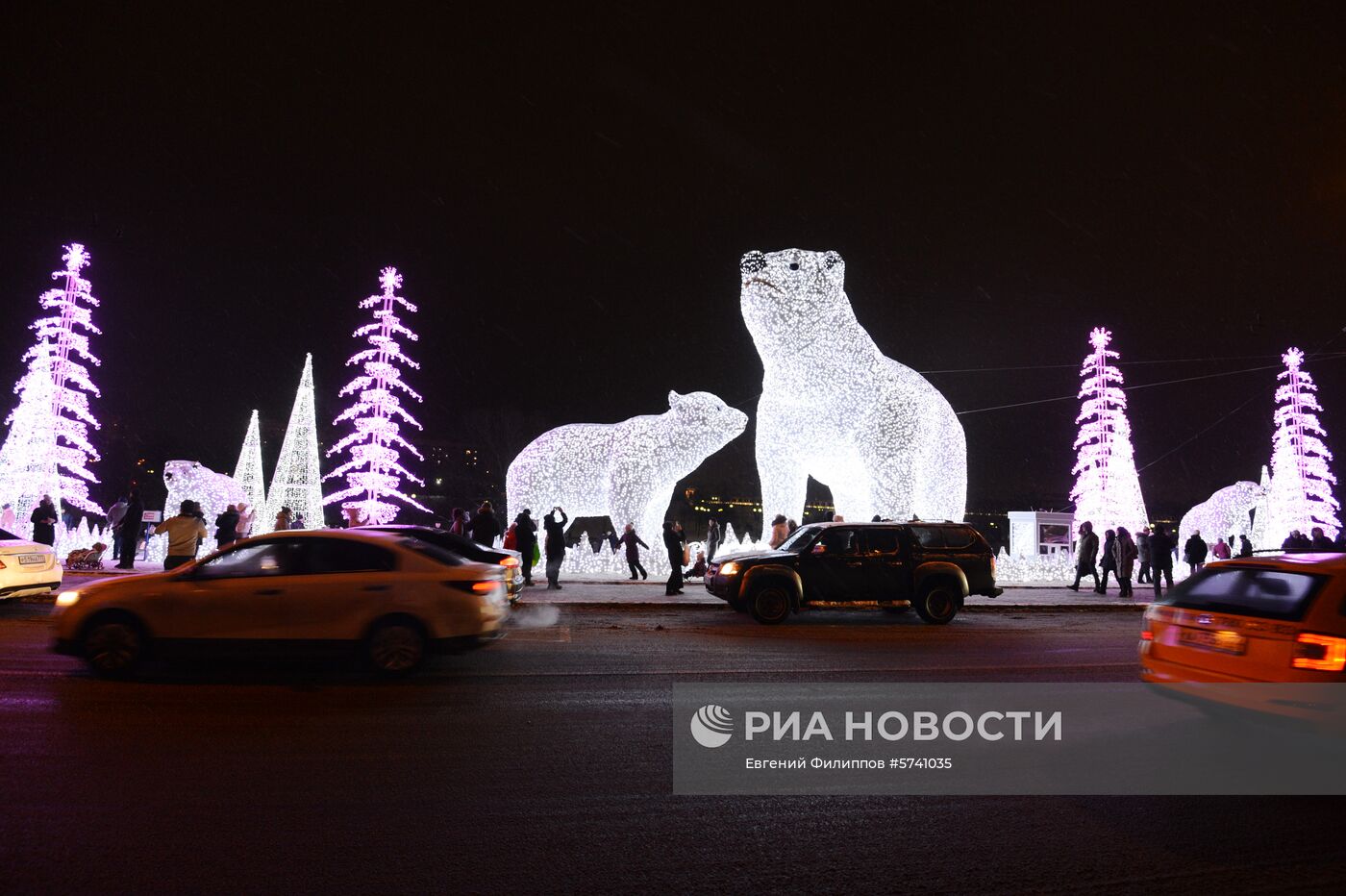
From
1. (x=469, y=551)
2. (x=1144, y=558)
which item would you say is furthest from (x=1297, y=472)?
(x=469, y=551)

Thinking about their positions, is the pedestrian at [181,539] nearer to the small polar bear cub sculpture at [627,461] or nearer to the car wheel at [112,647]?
the car wheel at [112,647]

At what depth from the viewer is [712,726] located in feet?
21.1

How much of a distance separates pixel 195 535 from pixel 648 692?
375 inches

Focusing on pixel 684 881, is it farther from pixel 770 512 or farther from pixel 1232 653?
pixel 770 512

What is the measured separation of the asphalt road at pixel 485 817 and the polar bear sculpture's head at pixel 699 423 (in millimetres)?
13310

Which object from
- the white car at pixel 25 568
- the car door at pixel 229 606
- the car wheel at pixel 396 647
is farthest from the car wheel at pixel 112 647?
the white car at pixel 25 568

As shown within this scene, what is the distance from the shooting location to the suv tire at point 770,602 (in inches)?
511

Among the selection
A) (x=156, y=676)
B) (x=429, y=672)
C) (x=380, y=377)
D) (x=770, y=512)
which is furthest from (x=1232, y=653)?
(x=380, y=377)

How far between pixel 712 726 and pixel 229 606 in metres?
4.64

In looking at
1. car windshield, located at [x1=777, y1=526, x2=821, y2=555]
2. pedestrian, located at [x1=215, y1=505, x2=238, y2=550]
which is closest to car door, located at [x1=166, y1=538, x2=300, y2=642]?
car windshield, located at [x1=777, y1=526, x2=821, y2=555]

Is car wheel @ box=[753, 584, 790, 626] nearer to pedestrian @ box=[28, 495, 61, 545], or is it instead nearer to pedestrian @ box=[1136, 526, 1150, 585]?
pedestrian @ box=[1136, 526, 1150, 585]

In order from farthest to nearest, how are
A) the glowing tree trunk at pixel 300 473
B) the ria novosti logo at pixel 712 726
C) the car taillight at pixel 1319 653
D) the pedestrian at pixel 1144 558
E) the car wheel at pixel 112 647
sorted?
the glowing tree trunk at pixel 300 473 → the pedestrian at pixel 1144 558 → the car wheel at pixel 112 647 → the ria novosti logo at pixel 712 726 → the car taillight at pixel 1319 653

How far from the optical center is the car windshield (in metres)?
13.3

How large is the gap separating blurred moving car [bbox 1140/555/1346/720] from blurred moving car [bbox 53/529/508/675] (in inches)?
224
